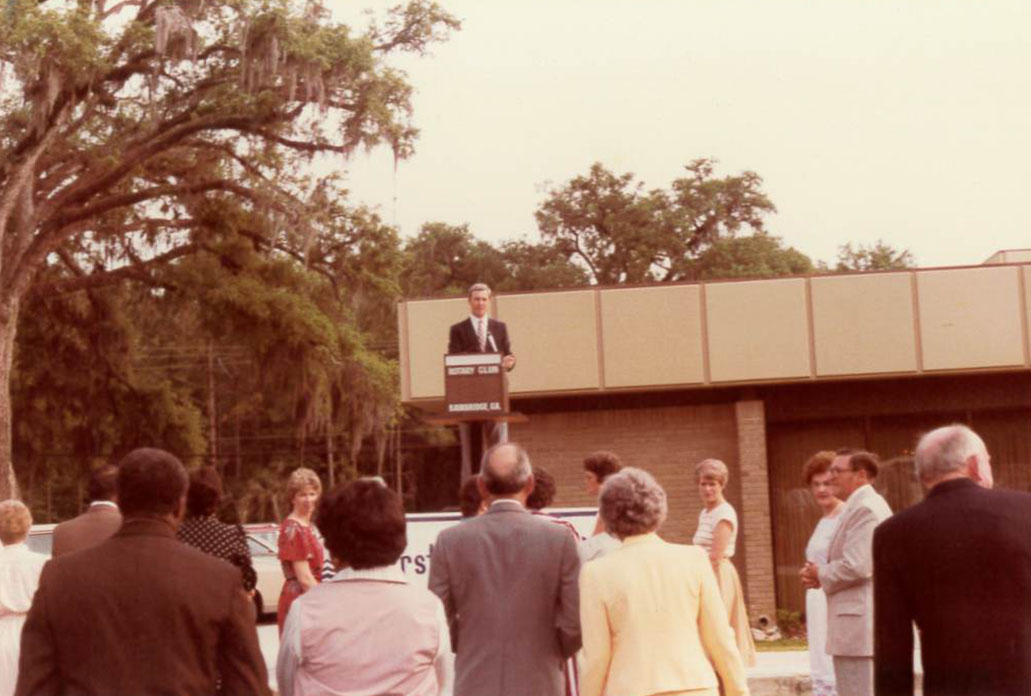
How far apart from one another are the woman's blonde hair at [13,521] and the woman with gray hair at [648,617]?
10.8 feet

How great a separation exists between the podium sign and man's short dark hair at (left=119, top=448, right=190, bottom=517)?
26.2ft

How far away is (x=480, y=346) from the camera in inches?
516

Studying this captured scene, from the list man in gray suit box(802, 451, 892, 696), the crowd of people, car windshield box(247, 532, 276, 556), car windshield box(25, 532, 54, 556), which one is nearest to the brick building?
car windshield box(247, 532, 276, 556)

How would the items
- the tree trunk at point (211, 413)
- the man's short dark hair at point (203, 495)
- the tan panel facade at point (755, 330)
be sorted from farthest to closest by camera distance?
1. the tree trunk at point (211, 413)
2. the tan panel facade at point (755, 330)
3. the man's short dark hair at point (203, 495)

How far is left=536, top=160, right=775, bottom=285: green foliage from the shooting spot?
57562 mm

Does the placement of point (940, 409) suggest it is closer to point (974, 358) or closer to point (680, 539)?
point (974, 358)

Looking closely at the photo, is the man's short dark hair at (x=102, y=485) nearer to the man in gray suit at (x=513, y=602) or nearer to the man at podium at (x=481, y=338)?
the man in gray suit at (x=513, y=602)

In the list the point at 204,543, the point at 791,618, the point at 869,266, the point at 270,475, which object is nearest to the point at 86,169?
the point at 791,618

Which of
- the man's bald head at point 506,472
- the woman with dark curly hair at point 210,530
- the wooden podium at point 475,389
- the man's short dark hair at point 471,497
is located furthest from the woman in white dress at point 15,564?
the wooden podium at point 475,389

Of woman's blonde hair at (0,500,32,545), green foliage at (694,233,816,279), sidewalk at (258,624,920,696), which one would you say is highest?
green foliage at (694,233,816,279)

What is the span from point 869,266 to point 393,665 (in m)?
63.6

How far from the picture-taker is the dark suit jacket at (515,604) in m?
6.39

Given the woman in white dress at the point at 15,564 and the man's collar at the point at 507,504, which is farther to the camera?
the woman in white dress at the point at 15,564

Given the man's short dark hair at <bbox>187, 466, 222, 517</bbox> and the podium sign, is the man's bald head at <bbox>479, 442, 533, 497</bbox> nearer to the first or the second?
the man's short dark hair at <bbox>187, 466, 222, 517</bbox>
